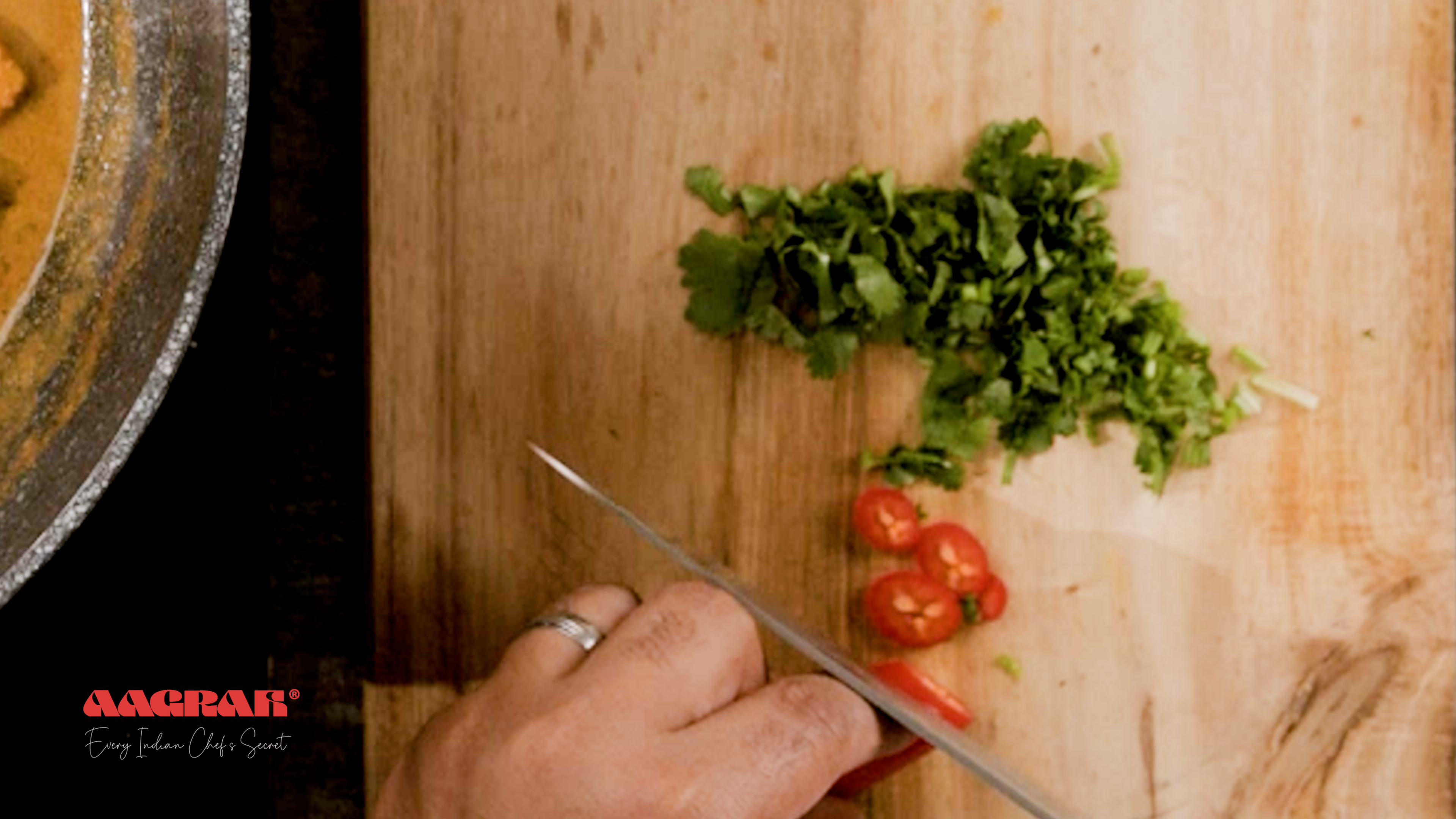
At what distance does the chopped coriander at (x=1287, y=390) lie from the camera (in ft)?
6.08

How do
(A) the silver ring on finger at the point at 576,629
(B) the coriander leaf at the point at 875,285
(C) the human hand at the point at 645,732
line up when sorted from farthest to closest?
(B) the coriander leaf at the point at 875,285 < (A) the silver ring on finger at the point at 576,629 < (C) the human hand at the point at 645,732

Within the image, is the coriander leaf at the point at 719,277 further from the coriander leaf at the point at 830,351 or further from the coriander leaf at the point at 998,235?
the coriander leaf at the point at 998,235

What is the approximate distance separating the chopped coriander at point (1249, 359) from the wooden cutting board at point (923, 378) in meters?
0.02

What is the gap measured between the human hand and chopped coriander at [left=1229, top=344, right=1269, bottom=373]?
0.80 metres

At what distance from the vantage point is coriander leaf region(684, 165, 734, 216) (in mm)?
1853

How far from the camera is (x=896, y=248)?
1.83 meters

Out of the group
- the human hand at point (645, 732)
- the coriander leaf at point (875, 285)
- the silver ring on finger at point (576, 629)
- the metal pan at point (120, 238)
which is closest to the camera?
the human hand at point (645, 732)

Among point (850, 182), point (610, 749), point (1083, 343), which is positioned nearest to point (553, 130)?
point (850, 182)

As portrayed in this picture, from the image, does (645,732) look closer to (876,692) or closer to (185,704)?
(876,692)

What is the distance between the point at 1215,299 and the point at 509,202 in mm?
982

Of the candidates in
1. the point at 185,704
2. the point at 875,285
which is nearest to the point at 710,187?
the point at 875,285

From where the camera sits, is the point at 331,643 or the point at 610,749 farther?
the point at 331,643

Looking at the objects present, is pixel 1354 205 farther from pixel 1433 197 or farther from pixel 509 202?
pixel 509 202

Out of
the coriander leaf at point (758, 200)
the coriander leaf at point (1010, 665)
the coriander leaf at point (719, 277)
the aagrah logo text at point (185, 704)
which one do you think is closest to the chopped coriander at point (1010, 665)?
the coriander leaf at point (1010, 665)
